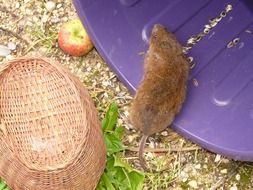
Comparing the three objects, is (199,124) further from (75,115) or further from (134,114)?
(75,115)

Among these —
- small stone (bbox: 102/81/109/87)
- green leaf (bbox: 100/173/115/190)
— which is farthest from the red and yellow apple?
green leaf (bbox: 100/173/115/190)

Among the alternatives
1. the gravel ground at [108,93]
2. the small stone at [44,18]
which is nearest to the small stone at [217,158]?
the gravel ground at [108,93]

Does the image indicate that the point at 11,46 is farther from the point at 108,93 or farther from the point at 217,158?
the point at 217,158

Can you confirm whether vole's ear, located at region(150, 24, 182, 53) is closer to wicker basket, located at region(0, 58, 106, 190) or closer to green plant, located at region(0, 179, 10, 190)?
wicker basket, located at region(0, 58, 106, 190)

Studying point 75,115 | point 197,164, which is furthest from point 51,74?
point 197,164

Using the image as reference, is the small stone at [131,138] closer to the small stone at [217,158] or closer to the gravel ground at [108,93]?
the gravel ground at [108,93]

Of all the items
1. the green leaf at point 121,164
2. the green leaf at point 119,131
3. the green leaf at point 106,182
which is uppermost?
the green leaf at point 119,131
